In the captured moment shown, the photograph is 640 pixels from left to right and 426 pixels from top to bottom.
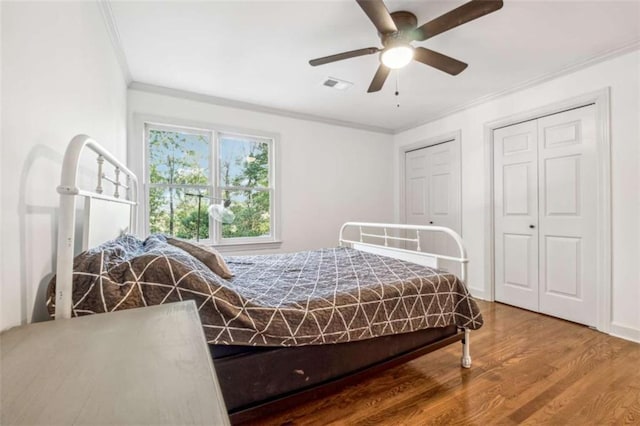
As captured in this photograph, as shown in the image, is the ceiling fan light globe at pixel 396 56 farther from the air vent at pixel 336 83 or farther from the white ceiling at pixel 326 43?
the air vent at pixel 336 83

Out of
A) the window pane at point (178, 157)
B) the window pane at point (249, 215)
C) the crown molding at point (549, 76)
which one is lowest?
the window pane at point (249, 215)

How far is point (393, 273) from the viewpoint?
5.98 ft

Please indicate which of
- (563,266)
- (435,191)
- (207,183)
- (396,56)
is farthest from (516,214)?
(207,183)

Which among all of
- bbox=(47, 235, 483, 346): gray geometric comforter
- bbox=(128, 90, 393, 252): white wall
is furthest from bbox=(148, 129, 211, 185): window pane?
bbox=(47, 235, 483, 346): gray geometric comforter

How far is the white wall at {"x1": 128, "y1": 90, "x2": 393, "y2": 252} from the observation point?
11.0ft

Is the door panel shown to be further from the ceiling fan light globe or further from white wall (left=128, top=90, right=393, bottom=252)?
the ceiling fan light globe

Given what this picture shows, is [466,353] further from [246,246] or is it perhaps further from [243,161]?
[243,161]

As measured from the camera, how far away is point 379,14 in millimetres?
1539

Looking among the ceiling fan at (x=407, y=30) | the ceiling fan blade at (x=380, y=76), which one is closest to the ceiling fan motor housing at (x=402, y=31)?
the ceiling fan at (x=407, y=30)

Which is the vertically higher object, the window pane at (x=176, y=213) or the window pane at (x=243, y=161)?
the window pane at (x=243, y=161)

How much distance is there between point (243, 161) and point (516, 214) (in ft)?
10.6

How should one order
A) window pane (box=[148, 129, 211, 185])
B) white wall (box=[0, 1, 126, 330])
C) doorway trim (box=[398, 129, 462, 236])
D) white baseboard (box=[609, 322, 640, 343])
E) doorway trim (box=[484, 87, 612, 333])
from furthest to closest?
doorway trim (box=[398, 129, 462, 236]) → window pane (box=[148, 129, 211, 185]) → doorway trim (box=[484, 87, 612, 333]) → white baseboard (box=[609, 322, 640, 343]) → white wall (box=[0, 1, 126, 330])

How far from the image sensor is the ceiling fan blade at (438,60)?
6.22ft

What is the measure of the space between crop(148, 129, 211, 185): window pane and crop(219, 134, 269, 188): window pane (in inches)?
7.8
